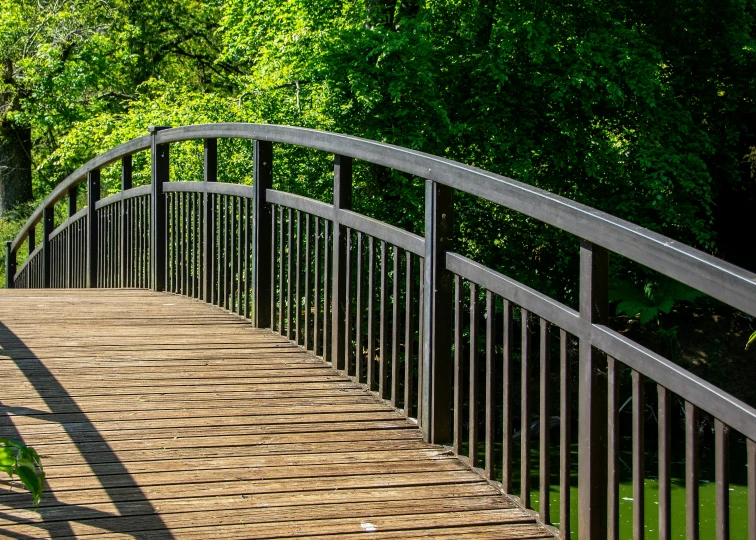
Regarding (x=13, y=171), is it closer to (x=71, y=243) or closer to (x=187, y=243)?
(x=71, y=243)

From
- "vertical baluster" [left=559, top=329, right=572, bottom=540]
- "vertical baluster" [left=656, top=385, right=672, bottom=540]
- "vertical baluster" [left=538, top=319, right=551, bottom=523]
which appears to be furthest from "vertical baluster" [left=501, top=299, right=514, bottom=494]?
"vertical baluster" [left=656, top=385, right=672, bottom=540]

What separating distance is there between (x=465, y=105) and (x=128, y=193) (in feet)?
24.3

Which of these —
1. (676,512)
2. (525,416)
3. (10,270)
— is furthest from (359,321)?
(10,270)

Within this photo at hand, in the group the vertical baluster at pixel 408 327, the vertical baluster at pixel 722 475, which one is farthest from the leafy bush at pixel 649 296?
the vertical baluster at pixel 722 475

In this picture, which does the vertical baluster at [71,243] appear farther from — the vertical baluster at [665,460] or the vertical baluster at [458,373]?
the vertical baluster at [665,460]

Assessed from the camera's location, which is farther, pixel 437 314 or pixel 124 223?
pixel 124 223

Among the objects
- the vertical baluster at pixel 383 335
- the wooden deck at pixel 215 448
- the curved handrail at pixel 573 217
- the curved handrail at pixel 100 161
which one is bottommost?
the wooden deck at pixel 215 448

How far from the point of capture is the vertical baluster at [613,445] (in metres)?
2.45

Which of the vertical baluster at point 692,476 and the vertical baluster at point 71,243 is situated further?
the vertical baluster at point 71,243

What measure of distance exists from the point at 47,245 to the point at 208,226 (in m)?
4.41

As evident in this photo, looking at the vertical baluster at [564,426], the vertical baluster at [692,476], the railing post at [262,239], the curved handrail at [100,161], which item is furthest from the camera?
the curved handrail at [100,161]

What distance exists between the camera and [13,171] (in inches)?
892

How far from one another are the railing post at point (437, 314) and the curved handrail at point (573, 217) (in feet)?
0.36

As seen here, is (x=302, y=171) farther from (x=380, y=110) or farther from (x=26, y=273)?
(x=26, y=273)
